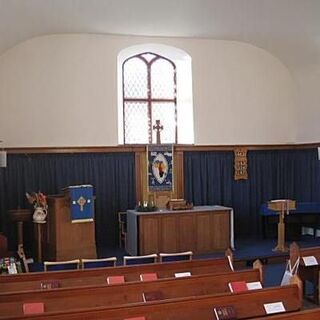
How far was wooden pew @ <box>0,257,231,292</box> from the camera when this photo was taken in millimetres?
4652

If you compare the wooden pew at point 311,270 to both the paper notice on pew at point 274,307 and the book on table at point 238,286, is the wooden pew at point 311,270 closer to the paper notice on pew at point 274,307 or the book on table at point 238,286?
the book on table at point 238,286

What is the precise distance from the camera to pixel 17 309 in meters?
3.83

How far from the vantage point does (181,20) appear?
920 centimetres

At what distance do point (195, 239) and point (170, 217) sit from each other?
0.67 meters

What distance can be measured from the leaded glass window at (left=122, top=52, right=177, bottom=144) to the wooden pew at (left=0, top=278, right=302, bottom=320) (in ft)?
23.2

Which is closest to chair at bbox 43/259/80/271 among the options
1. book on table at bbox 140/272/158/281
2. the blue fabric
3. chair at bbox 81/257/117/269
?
chair at bbox 81/257/117/269

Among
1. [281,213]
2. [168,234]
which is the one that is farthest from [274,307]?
[281,213]

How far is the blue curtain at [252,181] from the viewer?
426 inches

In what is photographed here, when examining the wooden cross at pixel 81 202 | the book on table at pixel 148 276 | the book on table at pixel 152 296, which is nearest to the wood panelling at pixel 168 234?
the wooden cross at pixel 81 202

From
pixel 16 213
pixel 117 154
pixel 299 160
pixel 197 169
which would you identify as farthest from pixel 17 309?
pixel 299 160

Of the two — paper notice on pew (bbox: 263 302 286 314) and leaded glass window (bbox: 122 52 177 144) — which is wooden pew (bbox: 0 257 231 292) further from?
leaded glass window (bbox: 122 52 177 144)

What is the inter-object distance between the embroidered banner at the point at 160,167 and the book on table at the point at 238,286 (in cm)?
610

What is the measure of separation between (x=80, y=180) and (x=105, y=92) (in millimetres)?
1999

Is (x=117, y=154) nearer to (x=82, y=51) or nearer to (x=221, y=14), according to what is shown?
(x=82, y=51)
